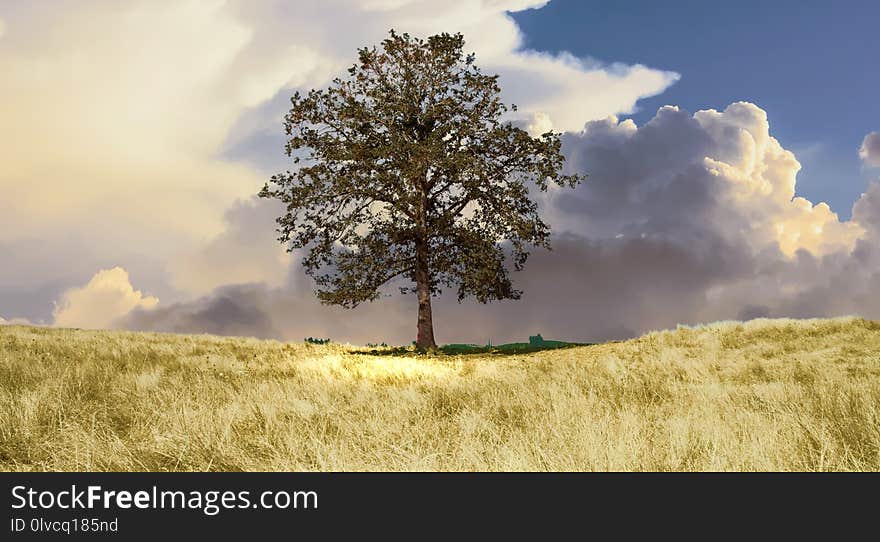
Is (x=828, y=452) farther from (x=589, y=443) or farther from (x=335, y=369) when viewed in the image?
(x=335, y=369)

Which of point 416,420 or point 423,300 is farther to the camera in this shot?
point 423,300

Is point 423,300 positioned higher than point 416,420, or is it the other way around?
point 423,300

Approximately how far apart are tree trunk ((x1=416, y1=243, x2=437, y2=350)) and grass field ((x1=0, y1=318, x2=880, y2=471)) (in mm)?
13359

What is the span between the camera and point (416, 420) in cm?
828

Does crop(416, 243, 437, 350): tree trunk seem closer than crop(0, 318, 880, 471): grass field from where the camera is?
No

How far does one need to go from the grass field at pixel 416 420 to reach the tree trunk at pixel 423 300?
43.8ft

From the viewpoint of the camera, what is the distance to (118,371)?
1413 centimetres

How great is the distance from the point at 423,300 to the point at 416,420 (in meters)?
20.4

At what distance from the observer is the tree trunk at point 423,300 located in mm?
28734

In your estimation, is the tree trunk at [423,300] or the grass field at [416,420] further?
the tree trunk at [423,300]

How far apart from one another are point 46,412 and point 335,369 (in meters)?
7.66

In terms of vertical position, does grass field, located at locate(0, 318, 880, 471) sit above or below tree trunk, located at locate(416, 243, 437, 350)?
below

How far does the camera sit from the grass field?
601 cm
